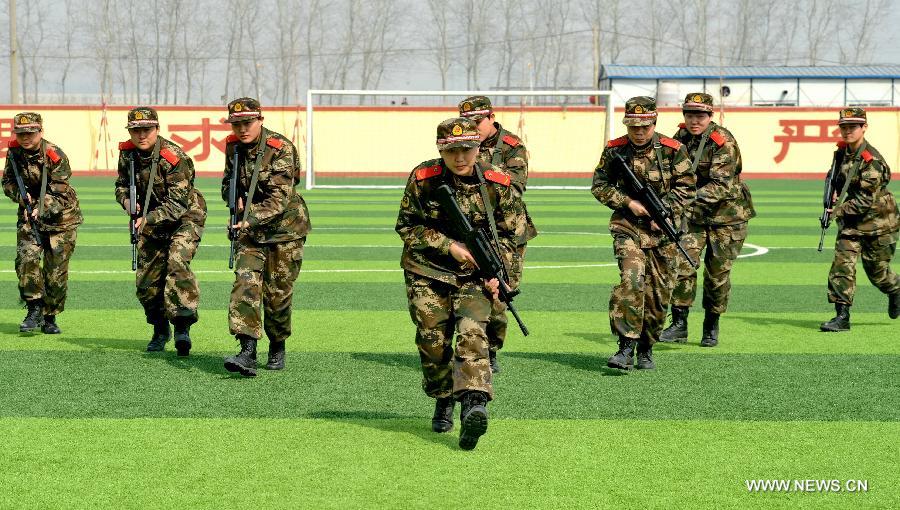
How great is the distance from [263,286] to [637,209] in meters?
2.96

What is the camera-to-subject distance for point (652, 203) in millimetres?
9766

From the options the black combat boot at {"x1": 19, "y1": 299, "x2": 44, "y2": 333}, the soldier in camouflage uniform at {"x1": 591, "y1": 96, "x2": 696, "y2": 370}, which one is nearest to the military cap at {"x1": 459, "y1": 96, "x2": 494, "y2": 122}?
the soldier in camouflage uniform at {"x1": 591, "y1": 96, "x2": 696, "y2": 370}

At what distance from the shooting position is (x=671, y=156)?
10.1m

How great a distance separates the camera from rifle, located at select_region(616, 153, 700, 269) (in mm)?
9758

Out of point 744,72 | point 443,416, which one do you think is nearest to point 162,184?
point 443,416

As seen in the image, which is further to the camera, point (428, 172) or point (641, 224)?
point (641, 224)

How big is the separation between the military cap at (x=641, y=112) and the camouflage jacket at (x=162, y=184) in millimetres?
3676

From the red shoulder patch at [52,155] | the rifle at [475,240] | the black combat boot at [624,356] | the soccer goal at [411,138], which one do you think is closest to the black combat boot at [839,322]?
the black combat boot at [624,356]

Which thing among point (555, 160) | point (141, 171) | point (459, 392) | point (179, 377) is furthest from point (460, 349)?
point (555, 160)

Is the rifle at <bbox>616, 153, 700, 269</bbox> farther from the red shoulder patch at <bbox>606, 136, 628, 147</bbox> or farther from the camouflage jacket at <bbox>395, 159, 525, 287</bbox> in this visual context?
the camouflage jacket at <bbox>395, 159, 525, 287</bbox>

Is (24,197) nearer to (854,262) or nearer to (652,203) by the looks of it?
(652,203)

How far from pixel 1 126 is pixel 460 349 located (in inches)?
1570

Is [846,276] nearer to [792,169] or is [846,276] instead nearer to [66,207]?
[66,207]

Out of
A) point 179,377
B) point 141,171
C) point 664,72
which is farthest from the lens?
point 664,72
